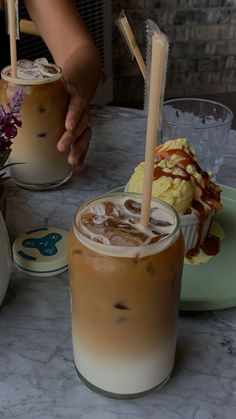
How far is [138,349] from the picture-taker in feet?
2.01

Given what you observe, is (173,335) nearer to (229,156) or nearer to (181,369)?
(181,369)

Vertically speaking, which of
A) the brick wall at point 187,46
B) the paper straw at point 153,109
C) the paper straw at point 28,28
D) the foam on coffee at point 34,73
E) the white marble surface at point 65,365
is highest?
the paper straw at point 153,109

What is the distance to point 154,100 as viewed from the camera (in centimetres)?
51

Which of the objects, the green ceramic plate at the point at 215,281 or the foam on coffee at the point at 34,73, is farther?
the foam on coffee at the point at 34,73

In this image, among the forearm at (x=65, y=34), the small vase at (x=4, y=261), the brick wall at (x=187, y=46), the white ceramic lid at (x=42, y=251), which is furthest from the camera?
the brick wall at (x=187, y=46)

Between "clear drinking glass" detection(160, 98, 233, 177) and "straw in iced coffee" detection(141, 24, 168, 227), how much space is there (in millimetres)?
509

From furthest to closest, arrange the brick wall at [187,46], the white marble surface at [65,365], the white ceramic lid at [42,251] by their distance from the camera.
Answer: the brick wall at [187,46]
the white ceramic lid at [42,251]
the white marble surface at [65,365]

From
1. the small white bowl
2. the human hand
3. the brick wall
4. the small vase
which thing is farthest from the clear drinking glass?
the brick wall

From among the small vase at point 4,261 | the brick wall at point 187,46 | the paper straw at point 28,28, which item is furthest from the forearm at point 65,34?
the brick wall at point 187,46

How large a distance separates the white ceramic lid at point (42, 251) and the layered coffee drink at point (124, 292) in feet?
0.65

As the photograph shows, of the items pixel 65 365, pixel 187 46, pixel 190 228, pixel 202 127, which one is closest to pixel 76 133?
pixel 202 127

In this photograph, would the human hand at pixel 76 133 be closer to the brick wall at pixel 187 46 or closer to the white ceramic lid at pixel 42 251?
the white ceramic lid at pixel 42 251

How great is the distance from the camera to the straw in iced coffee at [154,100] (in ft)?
1.59

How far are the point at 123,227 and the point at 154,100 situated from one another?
14 cm
